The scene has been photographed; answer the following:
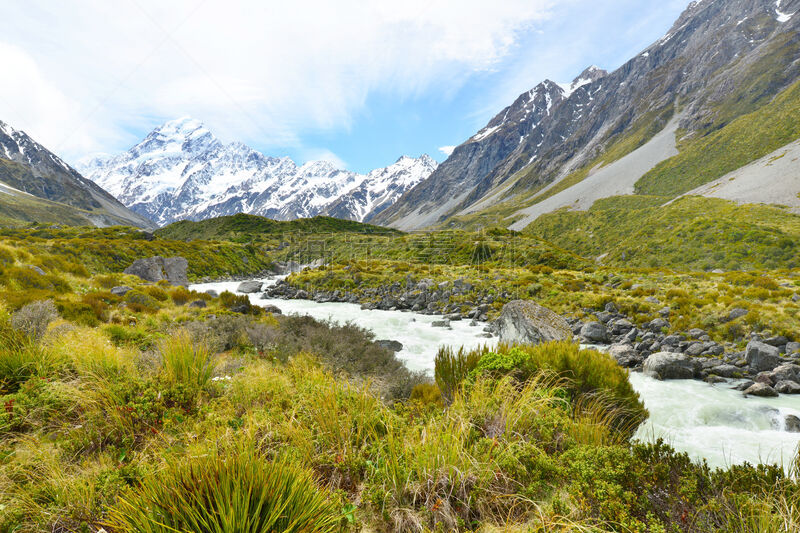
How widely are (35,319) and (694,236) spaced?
5428cm

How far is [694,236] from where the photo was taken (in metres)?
38.0

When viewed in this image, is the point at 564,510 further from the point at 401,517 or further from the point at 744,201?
the point at 744,201

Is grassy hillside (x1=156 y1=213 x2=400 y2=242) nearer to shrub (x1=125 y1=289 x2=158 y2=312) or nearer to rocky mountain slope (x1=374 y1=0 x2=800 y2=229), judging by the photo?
rocky mountain slope (x1=374 y1=0 x2=800 y2=229)

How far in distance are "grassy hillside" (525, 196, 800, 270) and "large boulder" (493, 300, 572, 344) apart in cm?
3179

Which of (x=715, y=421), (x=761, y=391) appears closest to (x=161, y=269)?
(x=715, y=421)

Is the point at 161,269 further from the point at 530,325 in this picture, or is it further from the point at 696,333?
the point at 696,333

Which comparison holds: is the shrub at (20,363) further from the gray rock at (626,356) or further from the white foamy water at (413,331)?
the gray rock at (626,356)

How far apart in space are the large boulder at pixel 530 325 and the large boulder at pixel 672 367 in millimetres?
2500

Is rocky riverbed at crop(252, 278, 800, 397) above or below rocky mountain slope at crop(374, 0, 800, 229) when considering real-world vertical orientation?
below

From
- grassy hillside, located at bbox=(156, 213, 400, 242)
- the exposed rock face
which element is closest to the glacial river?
the exposed rock face

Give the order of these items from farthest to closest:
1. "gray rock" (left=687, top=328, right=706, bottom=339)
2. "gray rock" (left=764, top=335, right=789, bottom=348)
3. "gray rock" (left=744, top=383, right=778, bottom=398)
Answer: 1. "gray rock" (left=687, top=328, right=706, bottom=339)
2. "gray rock" (left=764, top=335, right=789, bottom=348)
3. "gray rock" (left=744, top=383, right=778, bottom=398)

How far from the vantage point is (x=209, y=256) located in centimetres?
4372

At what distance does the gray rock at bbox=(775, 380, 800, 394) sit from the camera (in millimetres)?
8250

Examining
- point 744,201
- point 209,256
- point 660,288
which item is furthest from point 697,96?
point 209,256
